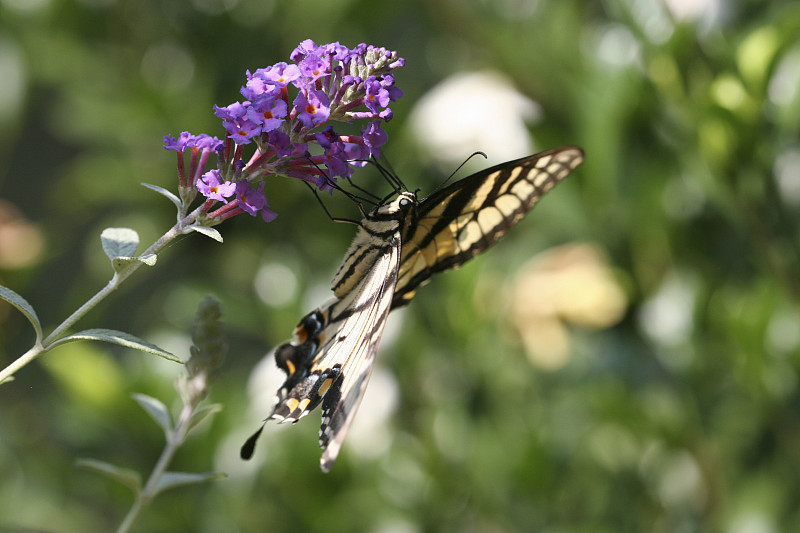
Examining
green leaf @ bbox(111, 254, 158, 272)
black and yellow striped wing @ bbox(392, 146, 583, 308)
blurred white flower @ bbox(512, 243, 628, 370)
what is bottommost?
green leaf @ bbox(111, 254, 158, 272)

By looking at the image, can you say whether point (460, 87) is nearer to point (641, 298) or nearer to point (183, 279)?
point (641, 298)

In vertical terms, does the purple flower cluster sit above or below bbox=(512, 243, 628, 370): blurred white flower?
below

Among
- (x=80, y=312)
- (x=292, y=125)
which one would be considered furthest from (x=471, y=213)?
(x=80, y=312)

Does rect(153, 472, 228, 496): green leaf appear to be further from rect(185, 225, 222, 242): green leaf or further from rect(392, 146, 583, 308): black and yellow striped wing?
rect(392, 146, 583, 308): black and yellow striped wing

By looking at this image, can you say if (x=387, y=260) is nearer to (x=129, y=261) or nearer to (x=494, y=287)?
(x=129, y=261)

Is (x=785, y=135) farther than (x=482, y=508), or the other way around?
(x=482, y=508)

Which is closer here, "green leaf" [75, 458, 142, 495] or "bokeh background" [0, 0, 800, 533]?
"green leaf" [75, 458, 142, 495]

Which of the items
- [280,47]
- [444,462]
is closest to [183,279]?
[280,47]

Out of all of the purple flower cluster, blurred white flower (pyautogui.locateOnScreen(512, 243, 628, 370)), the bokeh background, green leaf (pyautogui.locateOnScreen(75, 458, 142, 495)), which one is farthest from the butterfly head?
blurred white flower (pyautogui.locateOnScreen(512, 243, 628, 370))
